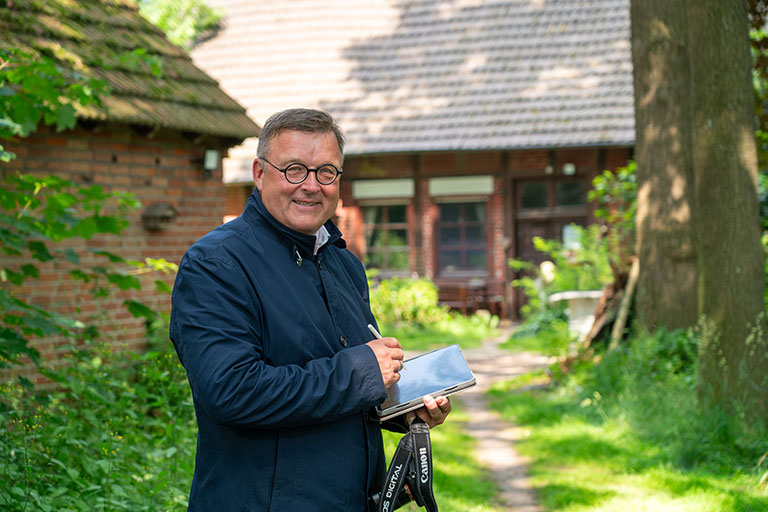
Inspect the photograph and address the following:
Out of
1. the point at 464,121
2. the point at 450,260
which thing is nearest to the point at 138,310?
the point at 464,121

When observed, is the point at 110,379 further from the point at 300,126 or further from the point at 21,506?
the point at 300,126

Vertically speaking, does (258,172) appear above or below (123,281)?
above

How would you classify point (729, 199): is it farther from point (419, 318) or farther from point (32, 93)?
point (419, 318)

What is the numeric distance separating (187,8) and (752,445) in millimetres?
17865

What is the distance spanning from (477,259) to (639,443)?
11330mm

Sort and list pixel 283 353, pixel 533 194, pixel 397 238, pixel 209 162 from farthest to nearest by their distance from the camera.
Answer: pixel 397 238, pixel 533 194, pixel 209 162, pixel 283 353

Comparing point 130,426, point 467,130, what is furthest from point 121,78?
point 467,130

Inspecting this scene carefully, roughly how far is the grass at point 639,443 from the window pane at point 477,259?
356 inches

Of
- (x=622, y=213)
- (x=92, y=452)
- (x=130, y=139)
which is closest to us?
(x=92, y=452)

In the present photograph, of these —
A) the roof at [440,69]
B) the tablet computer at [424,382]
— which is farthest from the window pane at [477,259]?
the tablet computer at [424,382]

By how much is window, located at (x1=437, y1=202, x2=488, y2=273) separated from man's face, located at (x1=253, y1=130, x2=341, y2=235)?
14.8 meters

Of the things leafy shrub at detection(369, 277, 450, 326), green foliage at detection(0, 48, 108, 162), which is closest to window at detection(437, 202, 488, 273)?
leafy shrub at detection(369, 277, 450, 326)

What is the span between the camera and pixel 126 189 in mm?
7512

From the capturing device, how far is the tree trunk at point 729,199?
5098mm
